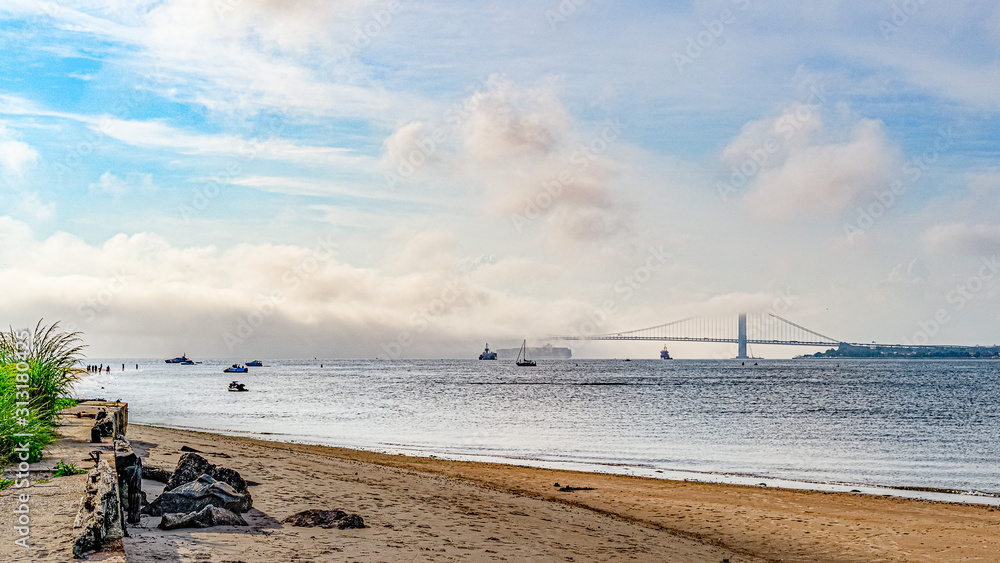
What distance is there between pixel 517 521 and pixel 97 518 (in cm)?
820

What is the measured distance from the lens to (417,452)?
30938 mm

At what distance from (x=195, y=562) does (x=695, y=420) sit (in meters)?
46.1

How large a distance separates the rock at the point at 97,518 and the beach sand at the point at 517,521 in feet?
0.46

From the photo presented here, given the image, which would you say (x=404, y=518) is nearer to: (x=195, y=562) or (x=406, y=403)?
(x=195, y=562)

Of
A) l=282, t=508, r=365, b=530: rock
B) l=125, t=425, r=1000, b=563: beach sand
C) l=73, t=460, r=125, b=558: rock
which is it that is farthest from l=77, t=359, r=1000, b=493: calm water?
l=73, t=460, r=125, b=558: rock

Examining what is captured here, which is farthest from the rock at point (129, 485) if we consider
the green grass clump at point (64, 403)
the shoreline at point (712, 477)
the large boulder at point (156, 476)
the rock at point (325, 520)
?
the shoreline at point (712, 477)

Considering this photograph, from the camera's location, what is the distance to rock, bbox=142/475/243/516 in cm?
943

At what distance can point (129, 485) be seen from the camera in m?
9.19

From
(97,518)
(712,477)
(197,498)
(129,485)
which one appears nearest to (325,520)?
(197,498)

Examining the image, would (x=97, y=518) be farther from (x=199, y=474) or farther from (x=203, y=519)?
(x=199, y=474)

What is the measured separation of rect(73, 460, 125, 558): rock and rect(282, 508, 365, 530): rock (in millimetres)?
3190

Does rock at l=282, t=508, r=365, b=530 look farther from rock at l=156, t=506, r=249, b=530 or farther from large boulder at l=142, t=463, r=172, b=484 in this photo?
large boulder at l=142, t=463, r=172, b=484

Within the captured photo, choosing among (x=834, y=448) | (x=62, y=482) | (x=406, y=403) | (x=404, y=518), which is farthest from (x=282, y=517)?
(x=406, y=403)

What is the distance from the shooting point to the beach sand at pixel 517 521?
8430 millimetres
